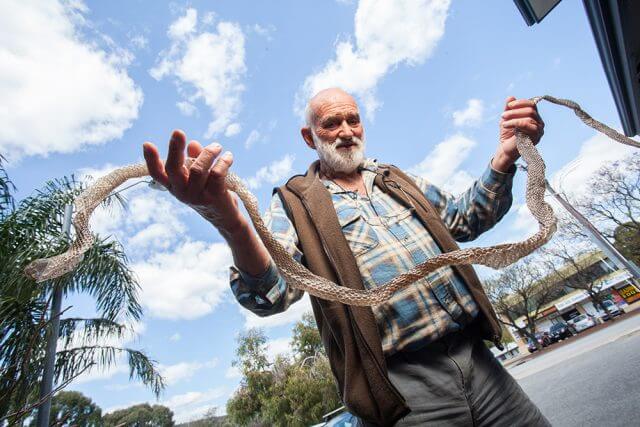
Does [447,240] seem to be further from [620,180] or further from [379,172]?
[620,180]

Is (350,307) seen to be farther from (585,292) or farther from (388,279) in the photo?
(585,292)

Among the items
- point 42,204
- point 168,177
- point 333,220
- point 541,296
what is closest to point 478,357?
point 333,220

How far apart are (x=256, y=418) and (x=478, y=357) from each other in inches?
1082

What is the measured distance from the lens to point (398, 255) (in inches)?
53.4

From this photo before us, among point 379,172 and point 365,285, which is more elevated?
point 379,172

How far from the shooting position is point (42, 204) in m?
4.81

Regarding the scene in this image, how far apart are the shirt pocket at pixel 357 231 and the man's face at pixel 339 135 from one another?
358mm

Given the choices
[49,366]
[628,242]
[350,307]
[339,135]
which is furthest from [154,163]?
[628,242]

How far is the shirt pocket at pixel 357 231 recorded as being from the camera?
139 cm

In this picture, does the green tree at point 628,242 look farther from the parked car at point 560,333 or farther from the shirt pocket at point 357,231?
the shirt pocket at point 357,231

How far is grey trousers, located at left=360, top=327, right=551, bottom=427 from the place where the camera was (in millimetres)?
1123

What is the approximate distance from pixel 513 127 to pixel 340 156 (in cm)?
79

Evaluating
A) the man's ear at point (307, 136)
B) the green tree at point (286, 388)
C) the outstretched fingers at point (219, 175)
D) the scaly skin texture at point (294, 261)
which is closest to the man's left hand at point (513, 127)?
the scaly skin texture at point (294, 261)

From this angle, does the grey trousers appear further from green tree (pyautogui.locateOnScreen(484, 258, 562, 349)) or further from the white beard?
green tree (pyautogui.locateOnScreen(484, 258, 562, 349))
